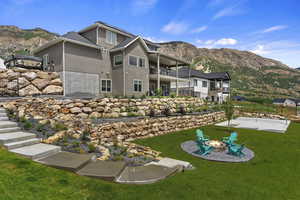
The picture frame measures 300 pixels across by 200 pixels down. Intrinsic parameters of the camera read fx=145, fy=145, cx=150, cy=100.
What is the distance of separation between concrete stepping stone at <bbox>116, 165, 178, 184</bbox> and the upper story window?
1735 centimetres

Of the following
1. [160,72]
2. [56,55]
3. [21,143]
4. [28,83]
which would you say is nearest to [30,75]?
[28,83]

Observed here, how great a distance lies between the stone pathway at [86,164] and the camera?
4195mm

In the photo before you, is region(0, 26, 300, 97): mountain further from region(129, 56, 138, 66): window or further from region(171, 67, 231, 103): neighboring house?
region(129, 56, 138, 66): window

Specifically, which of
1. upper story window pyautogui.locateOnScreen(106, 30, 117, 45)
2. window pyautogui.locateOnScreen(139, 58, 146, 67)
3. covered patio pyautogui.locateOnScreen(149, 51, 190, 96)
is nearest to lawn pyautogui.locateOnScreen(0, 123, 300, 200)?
covered patio pyautogui.locateOnScreen(149, 51, 190, 96)

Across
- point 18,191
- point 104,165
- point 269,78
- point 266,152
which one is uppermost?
point 269,78

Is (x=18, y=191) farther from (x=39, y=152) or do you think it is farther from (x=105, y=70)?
(x=105, y=70)

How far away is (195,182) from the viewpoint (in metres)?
4.56

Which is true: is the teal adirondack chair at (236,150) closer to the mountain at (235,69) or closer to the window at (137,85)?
the window at (137,85)

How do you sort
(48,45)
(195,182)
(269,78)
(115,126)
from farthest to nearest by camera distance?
(269,78) → (48,45) → (115,126) → (195,182)

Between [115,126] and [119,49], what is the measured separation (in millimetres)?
10938

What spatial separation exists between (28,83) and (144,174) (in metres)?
16.0

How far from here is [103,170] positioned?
4367 millimetres

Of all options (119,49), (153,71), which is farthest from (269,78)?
(119,49)

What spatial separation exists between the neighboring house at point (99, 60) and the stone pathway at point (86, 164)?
35.3 feet
